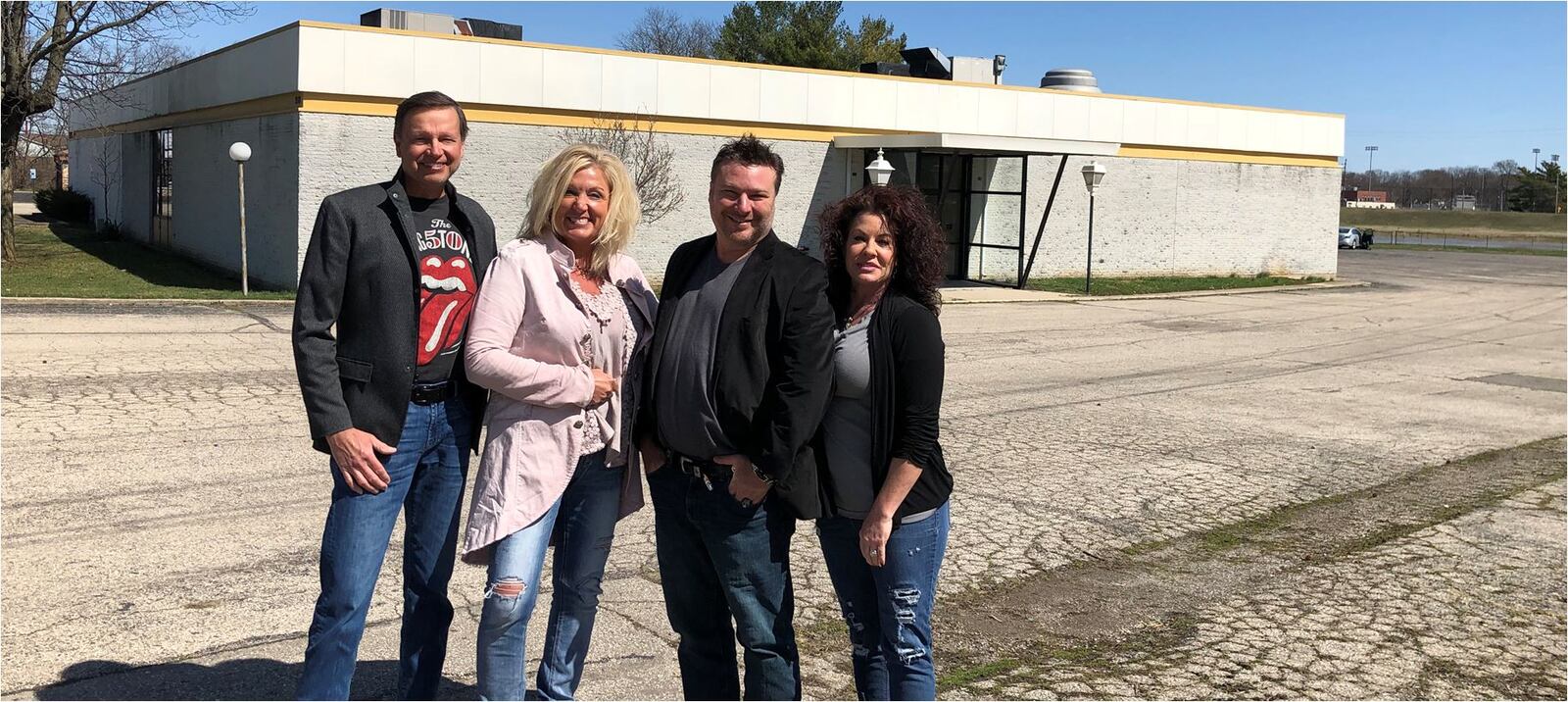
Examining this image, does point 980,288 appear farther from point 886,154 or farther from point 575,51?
point 575,51

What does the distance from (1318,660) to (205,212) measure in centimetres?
2464

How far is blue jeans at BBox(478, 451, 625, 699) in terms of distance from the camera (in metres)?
3.39

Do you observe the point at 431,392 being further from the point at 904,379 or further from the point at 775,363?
the point at 904,379

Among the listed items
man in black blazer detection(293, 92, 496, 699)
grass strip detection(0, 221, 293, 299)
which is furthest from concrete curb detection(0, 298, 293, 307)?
man in black blazer detection(293, 92, 496, 699)

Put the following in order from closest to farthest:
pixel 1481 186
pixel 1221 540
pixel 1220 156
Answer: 1. pixel 1221 540
2. pixel 1220 156
3. pixel 1481 186

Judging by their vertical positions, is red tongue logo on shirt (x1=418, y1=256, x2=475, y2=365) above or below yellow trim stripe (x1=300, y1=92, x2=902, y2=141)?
below

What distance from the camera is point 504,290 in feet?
11.0

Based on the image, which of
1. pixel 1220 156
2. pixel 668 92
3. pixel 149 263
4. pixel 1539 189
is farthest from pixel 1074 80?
pixel 1539 189

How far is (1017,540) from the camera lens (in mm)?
6473

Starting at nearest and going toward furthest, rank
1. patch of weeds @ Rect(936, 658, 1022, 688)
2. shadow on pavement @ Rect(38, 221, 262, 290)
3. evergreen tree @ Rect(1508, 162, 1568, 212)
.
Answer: patch of weeds @ Rect(936, 658, 1022, 688) → shadow on pavement @ Rect(38, 221, 262, 290) → evergreen tree @ Rect(1508, 162, 1568, 212)

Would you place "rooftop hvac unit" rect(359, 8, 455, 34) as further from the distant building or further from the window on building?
the distant building

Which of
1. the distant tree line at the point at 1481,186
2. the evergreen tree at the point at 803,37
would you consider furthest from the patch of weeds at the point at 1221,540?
the distant tree line at the point at 1481,186

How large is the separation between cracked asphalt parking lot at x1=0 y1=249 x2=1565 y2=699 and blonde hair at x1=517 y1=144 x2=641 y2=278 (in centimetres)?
159

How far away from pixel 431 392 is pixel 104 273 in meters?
23.0
